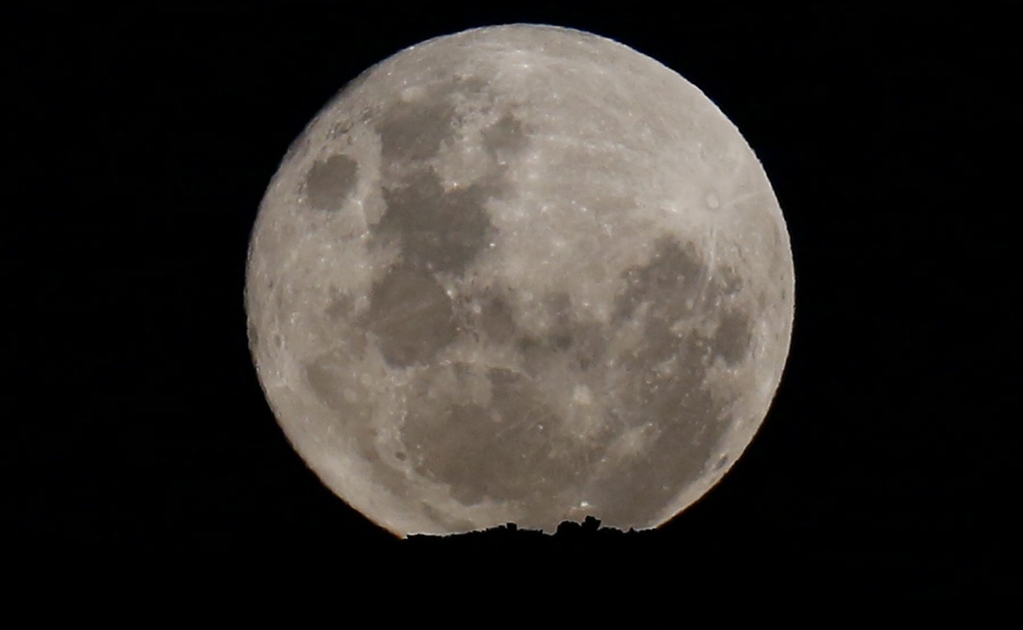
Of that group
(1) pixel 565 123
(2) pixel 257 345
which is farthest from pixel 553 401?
(2) pixel 257 345

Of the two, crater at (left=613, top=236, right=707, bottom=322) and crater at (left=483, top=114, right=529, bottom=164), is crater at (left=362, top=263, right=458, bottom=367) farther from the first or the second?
crater at (left=613, top=236, right=707, bottom=322)

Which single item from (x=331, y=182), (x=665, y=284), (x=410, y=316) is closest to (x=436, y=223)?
(x=410, y=316)

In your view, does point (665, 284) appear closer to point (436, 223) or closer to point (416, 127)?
point (436, 223)

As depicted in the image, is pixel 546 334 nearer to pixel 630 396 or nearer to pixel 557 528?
pixel 630 396

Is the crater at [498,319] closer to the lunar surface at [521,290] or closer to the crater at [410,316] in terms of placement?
the lunar surface at [521,290]

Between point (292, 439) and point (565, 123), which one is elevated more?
point (565, 123)

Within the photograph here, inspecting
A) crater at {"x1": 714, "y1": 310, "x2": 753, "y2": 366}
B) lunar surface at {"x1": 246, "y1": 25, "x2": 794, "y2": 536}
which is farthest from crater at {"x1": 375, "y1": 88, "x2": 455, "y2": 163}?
crater at {"x1": 714, "y1": 310, "x2": 753, "y2": 366}

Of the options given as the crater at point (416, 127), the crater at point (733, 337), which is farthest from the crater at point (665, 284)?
the crater at point (416, 127)
